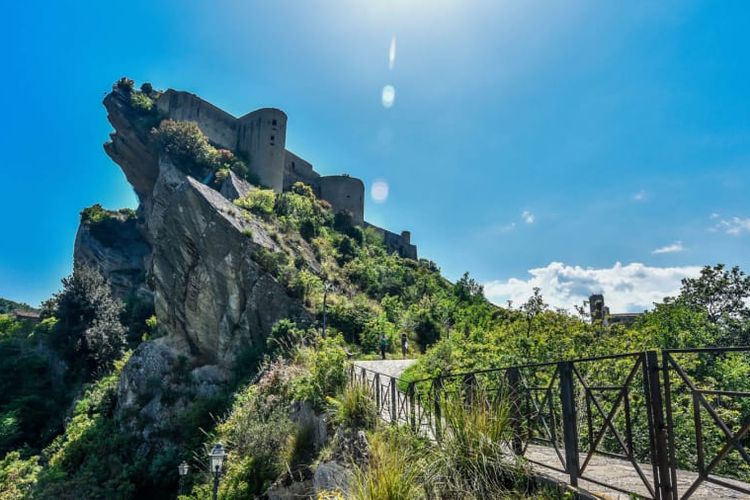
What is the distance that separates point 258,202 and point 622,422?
84.6ft

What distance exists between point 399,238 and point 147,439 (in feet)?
123

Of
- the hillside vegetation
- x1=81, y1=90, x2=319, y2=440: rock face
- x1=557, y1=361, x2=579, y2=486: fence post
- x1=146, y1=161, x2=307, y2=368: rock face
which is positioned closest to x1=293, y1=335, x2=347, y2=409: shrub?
the hillside vegetation

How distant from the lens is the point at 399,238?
173ft

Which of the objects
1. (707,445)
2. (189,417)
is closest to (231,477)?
(707,445)

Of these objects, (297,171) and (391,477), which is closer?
(391,477)

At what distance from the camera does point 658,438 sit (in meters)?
2.63

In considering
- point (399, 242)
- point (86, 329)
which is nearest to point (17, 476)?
point (86, 329)

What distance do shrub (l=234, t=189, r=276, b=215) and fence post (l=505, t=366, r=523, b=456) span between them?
25324 millimetres

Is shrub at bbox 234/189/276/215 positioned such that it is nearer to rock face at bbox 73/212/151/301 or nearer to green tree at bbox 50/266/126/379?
green tree at bbox 50/266/126/379

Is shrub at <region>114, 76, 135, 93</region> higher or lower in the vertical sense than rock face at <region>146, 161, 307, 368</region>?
higher

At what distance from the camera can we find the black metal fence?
2492mm

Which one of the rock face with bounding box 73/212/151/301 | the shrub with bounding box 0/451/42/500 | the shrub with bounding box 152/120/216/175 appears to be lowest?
the shrub with bounding box 0/451/42/500

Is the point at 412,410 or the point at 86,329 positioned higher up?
the point at 86,329

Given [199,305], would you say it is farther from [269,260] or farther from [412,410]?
[412,410]
